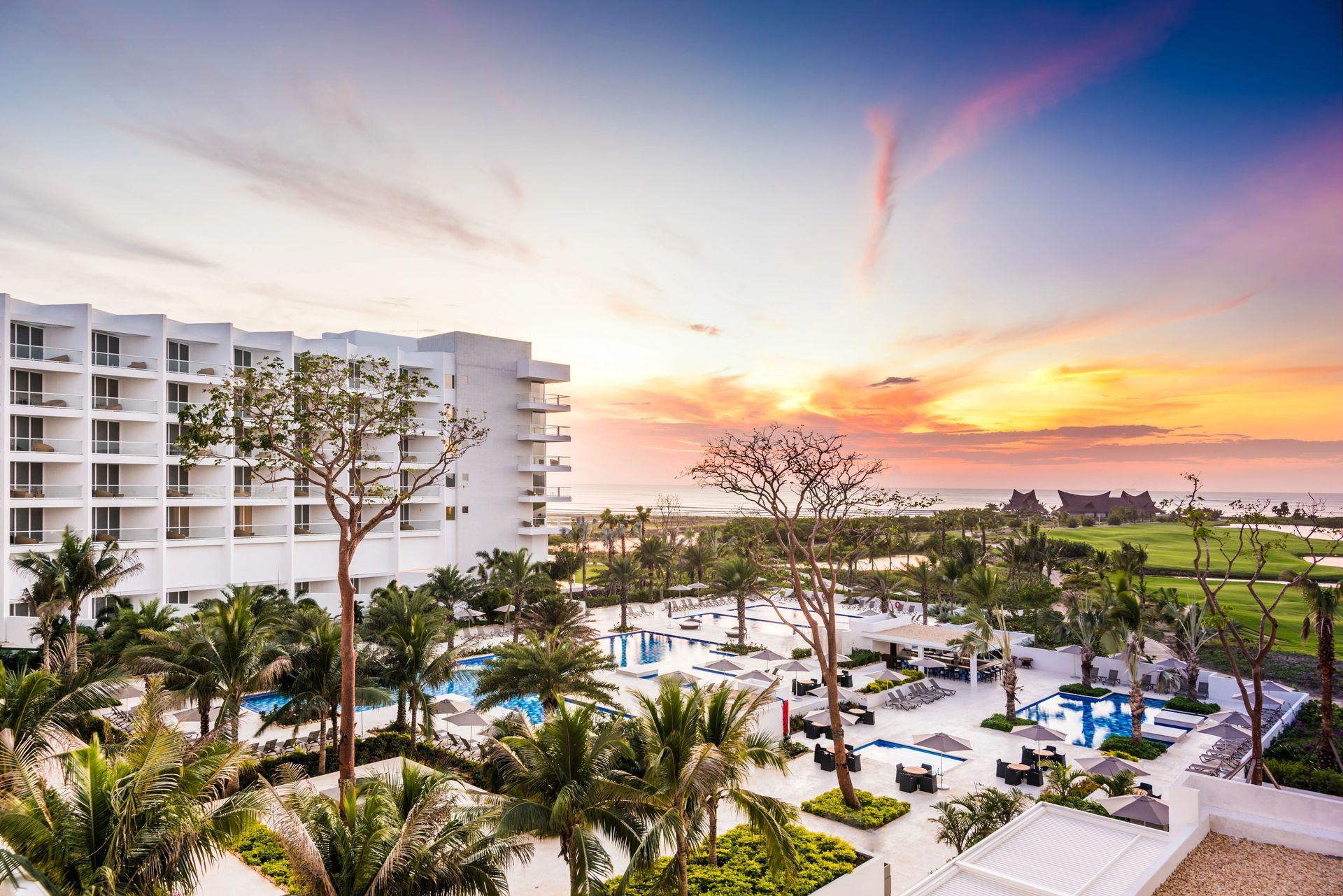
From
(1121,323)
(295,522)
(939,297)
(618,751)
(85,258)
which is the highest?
(85,258)

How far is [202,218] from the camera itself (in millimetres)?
24844

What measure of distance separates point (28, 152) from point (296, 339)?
69.5 ft

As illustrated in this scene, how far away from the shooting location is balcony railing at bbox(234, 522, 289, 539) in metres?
40.0

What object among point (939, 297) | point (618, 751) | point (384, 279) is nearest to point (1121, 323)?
point (939, 297)

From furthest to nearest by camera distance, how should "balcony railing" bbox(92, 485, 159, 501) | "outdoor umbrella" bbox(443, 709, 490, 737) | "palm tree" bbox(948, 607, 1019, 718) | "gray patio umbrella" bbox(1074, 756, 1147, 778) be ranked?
1. "balcony railing" bbox(92, 485, 159, 501)
2. "palm tree" bbox(948, 607, 1019, 718)
3. "outdoor umbrella" bbox(443, 709, 490, 737)
4. "gray patio umbrella" bbox(1074, 756, 1147, 778)

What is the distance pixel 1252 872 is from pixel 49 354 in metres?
46.0

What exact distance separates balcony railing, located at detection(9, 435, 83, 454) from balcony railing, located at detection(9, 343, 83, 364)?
3598 millimetres

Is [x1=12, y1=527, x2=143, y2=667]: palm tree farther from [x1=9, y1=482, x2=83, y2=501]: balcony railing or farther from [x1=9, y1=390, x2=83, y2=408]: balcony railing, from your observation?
[x1=9, y1=390, x2=83, y2=408]: balcony railing

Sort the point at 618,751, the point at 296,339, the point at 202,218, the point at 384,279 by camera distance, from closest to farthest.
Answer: the point at 618,751 → the point at 202,218 → the point at 384,279 → the point at 296,339

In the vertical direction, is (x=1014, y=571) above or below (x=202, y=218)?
below

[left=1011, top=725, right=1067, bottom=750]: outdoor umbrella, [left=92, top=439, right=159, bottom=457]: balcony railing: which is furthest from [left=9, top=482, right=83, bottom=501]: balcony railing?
[left=1011, top=725, right=1067, bottom=750]: outdoor umbrella

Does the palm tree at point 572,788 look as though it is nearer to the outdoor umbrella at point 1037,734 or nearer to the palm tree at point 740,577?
the outdoor umbrella at point 1037,734

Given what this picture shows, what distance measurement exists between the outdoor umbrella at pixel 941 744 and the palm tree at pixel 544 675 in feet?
30.8

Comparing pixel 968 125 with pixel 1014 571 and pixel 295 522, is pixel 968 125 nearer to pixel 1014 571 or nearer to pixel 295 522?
pixel 295 522
